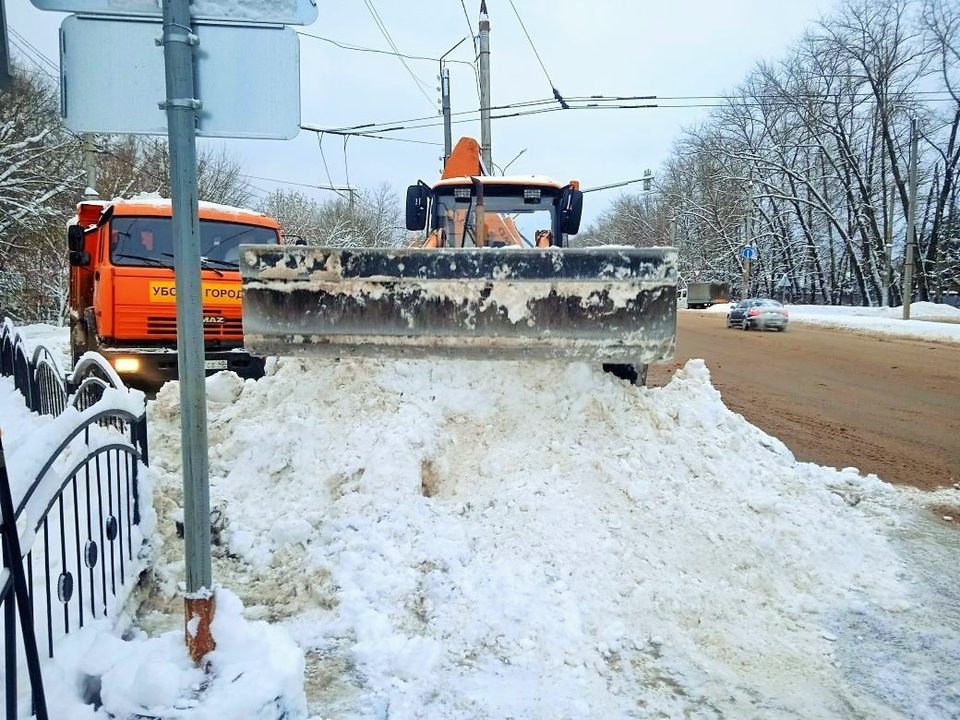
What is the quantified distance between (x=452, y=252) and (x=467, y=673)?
2.96 m

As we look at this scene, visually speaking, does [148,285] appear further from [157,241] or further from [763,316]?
[763,316]

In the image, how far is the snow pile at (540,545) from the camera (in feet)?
9.88

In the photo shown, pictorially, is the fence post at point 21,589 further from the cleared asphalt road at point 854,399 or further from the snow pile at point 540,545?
the cleared asphalt road at point 854,399

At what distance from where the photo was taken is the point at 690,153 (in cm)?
5128

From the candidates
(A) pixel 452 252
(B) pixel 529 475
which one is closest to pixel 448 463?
(B) pixel 529 475

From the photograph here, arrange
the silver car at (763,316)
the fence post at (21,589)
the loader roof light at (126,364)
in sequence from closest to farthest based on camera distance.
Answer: the fence post at (21,589), the loader roof light at (126,364), the silver car at (763,316)

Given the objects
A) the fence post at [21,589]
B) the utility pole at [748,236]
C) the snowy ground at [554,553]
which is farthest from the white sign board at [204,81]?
the utility pole at [748,236]

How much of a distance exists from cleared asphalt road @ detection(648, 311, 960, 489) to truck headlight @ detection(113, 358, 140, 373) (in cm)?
698

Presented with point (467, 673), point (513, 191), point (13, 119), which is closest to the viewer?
point (467, 673)

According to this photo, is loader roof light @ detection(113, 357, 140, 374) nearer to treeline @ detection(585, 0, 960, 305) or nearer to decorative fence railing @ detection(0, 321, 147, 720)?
decorative fence railing @ detection(0, 321, 147, 720)

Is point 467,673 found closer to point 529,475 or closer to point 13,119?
point 529,475

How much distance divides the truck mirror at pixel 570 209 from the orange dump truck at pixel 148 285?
12.3 feet

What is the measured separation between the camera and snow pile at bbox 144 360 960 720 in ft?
9.88

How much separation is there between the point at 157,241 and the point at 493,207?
394 cm
